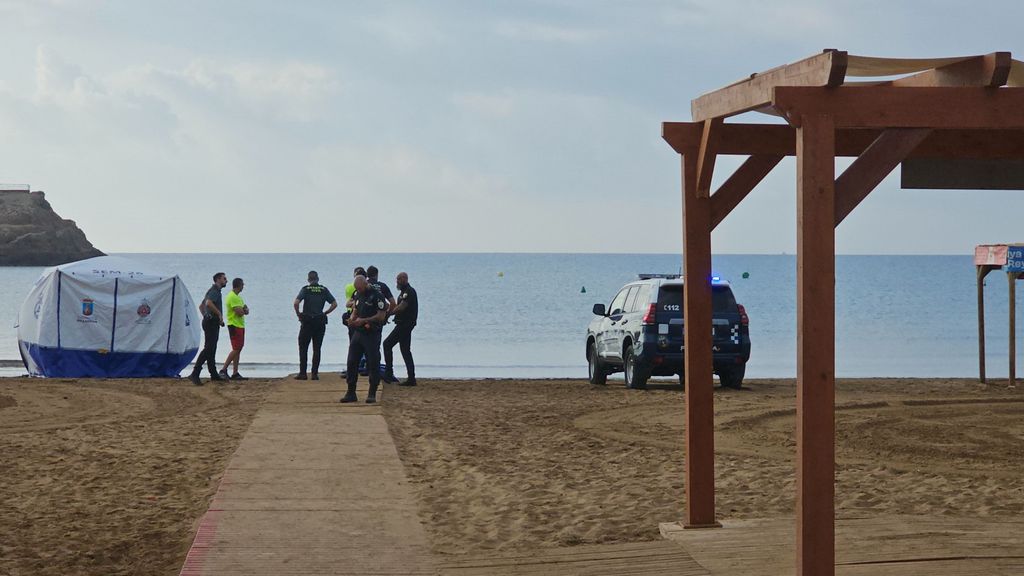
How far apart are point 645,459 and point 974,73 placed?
6281mm

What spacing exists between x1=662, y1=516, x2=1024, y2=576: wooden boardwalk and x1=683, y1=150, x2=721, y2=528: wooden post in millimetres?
236

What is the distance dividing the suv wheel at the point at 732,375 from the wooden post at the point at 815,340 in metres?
13.7

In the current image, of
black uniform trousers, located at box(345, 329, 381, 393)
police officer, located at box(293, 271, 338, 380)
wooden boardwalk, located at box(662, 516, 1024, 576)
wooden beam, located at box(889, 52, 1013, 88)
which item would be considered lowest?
wooden boardwalk, located at box(662, 516, 1024, 576)

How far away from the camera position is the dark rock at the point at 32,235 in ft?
464

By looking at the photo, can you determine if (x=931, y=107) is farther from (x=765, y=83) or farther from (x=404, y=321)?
(x=404, y=321)

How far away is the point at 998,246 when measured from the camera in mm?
20391

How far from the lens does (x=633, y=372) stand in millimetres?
19500

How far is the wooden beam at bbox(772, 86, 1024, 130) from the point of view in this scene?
599cm

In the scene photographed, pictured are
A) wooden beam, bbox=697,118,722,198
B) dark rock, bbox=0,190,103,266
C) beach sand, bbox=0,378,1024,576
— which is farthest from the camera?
dark rock, bbox=0,190,103,266

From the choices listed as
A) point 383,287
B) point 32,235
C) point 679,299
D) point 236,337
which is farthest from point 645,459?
point 32,235

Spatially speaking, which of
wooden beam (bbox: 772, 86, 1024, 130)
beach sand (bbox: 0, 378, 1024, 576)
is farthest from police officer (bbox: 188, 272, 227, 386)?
wooden beam (bbox: 772, 86, 1024, 130)

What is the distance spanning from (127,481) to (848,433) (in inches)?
A: 307

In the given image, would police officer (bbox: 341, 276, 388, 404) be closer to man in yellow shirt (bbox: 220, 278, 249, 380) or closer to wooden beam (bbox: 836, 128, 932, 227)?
man in yellow shirt (bbox: 220, 278, 249, 380)

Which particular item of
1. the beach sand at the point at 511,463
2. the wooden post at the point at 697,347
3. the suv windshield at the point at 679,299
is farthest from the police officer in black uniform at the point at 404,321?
the wooden post at the point at 697,347
